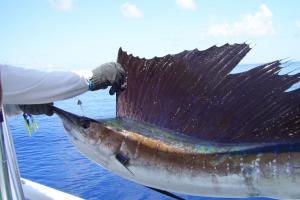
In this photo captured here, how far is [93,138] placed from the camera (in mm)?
1822

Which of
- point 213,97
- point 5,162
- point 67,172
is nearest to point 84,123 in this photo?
point 5,162

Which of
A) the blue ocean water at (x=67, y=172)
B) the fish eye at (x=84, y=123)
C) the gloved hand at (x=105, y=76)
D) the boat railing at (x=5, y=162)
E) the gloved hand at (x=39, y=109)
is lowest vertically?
the blue ocean water at (x=67, y=172)

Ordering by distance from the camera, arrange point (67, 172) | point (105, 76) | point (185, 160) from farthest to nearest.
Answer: point (67, 172) < point (105, 76) < point (185, 160)

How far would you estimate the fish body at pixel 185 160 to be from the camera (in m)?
1.44

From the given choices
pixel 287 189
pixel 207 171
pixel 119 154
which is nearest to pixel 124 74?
pixel 119 154

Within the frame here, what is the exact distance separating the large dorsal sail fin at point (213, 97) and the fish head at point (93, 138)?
0.60ft

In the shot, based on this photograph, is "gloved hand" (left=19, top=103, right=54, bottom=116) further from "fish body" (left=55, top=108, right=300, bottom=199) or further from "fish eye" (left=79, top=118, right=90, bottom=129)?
"fish eye" (left=79, top=118, right=90, bottom=129)

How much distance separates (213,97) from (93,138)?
613 mm

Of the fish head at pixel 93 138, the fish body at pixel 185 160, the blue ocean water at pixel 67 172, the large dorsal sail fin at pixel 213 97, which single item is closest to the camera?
the fish body at pixel 185 160

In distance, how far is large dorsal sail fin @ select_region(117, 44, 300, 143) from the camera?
1590 mm

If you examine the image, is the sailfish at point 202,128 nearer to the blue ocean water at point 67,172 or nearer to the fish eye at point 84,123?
the fish eye at point 84,123

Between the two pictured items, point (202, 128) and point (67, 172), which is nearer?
point (202, 128)

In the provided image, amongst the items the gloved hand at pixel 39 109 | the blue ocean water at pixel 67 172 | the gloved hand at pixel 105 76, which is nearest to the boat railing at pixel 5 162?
the gloved hand at pixel 39 109

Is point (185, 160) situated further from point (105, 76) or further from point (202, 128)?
point (105, 76)
